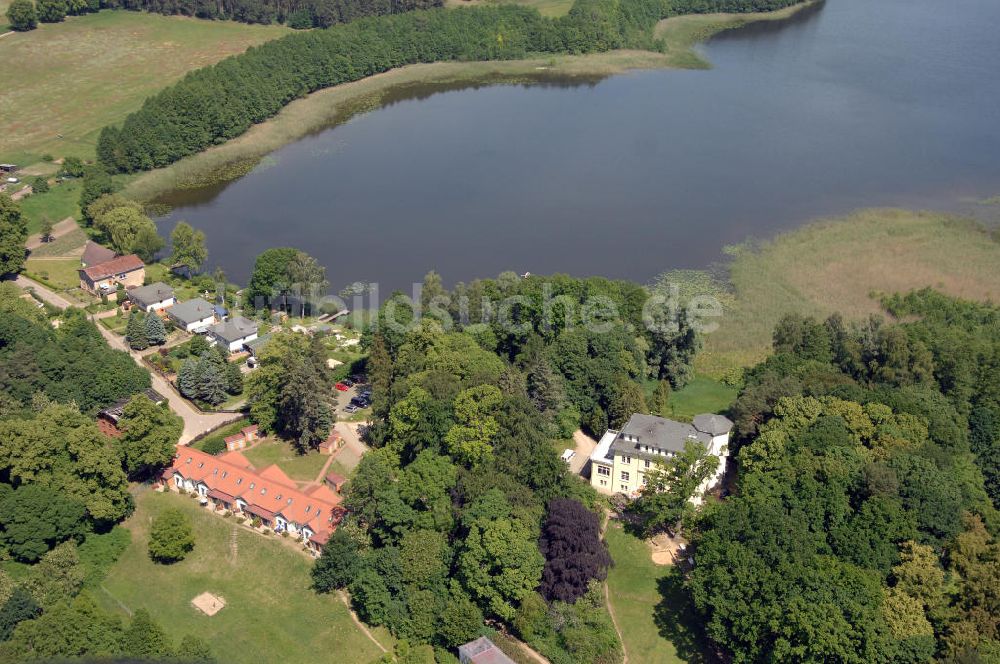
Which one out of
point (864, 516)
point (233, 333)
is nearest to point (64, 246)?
point (233, 333)

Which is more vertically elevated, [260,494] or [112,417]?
[112,417]

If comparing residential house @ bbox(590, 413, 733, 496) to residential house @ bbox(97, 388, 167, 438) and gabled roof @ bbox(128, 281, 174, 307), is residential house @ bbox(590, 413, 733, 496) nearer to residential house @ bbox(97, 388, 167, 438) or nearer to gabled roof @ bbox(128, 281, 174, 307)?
residential house @ bbox(97, 388, 167, 438)

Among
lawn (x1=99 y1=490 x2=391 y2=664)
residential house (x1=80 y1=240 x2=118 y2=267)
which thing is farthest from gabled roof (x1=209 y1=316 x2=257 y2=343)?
lawn (x1=99 y1=490 x2=391 y2=664)

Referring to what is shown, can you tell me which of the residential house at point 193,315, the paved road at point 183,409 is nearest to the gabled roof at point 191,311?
the residential house at point 193,315

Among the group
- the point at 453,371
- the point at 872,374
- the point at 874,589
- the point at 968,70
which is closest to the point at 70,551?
the point at 453,371

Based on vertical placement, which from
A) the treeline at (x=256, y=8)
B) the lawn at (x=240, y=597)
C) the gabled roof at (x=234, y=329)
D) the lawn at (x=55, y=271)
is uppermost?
the treeline at (x=256, y=8)

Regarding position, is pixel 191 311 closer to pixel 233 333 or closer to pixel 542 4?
pixel 233 333

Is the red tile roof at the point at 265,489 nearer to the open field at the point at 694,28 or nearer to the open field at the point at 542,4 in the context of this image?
Answer: the open field at the point at 694,28
